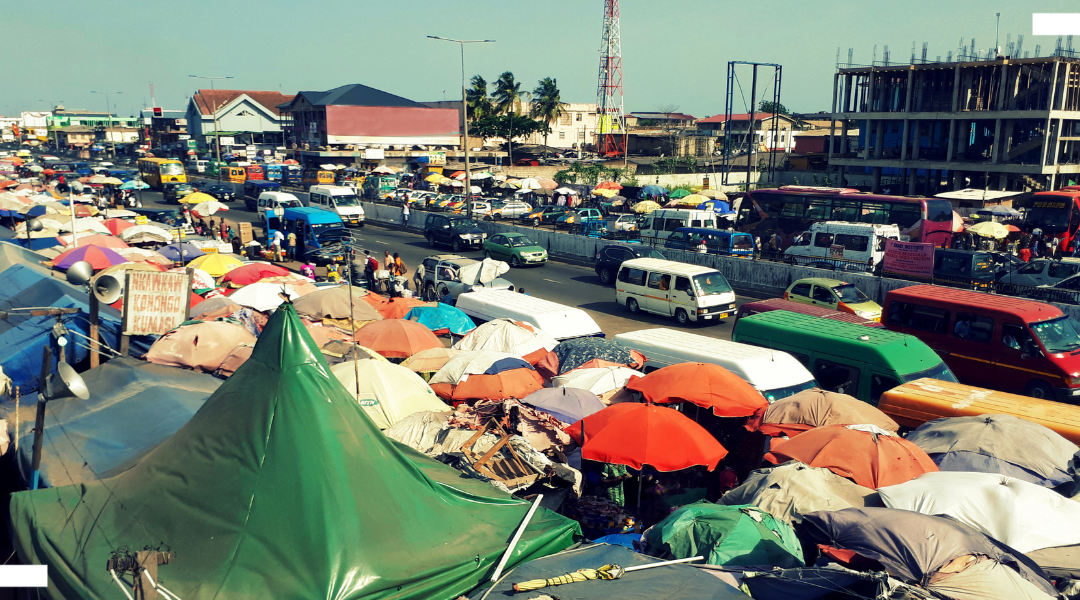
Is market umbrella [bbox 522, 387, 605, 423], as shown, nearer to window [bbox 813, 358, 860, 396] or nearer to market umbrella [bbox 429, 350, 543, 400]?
market umbrella [bbox 429, 350, 543, 400]

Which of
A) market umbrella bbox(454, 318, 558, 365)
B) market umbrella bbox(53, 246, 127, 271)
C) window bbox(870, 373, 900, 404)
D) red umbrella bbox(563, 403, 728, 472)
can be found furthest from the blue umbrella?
window bbox(870, 373, 900, 404)

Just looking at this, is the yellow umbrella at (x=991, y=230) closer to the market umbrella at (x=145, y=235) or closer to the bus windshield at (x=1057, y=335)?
the bus windshield at (x=1057, y=335)

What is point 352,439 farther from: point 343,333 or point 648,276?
point 648,276

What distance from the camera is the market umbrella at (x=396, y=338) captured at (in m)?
15.4

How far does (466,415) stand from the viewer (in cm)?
1134

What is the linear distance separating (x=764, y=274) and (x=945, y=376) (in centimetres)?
1324

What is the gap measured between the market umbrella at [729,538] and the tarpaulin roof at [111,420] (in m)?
5.61

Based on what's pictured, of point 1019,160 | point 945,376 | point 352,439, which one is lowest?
point 945,376

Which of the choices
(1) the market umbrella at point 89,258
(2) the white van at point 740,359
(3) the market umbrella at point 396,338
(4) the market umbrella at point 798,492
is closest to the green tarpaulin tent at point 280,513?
(4) the market umbrella at point 798,492

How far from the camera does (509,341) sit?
Answer: 1557 cm

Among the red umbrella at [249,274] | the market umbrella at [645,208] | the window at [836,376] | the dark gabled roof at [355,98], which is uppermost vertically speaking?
the dark gabled roof at [355,98]

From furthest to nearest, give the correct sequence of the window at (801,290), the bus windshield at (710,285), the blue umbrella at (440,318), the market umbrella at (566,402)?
the bus windshield at (710,285), the window at (801,290), the blue umbrella at (440,318), the market umbrella at (566,402)

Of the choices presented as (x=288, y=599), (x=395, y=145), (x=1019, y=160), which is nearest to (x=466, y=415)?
(x=288, y=599)

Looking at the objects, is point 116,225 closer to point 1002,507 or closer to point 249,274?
point 249,274
